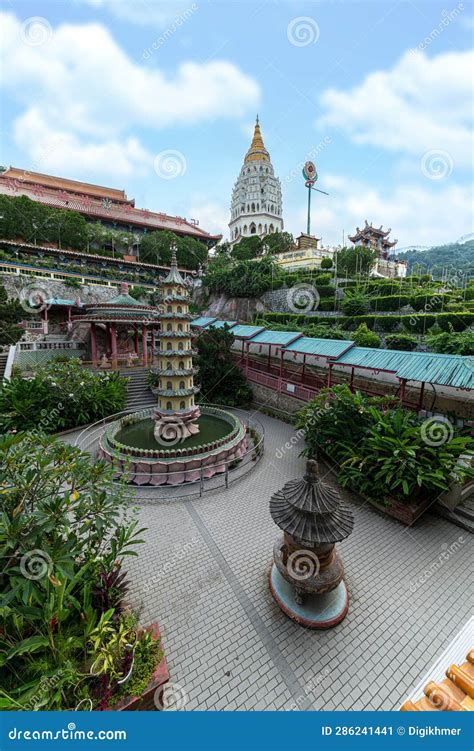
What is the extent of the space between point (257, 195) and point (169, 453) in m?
62.8

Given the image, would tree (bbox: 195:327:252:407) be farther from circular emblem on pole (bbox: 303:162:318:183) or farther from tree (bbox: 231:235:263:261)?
circular emblem on pole (bbox: 303:162:318:183)

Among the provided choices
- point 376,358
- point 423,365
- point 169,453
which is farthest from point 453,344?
point 169,453

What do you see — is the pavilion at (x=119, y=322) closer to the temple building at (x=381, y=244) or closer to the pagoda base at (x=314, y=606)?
the pagoda base at (x=314, y=606)

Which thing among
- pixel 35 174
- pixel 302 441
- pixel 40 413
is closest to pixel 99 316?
pixel 40 413

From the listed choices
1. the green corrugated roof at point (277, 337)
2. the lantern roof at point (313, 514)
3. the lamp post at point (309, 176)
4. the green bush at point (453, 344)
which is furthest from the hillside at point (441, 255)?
the lantern roof at point (313, 514)

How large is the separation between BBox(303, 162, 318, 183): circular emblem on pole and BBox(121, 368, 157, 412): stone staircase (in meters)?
41.6

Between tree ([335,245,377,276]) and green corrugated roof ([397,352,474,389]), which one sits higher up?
tree ([335,245,377,276])

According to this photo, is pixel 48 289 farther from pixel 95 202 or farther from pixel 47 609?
pixel 47 609

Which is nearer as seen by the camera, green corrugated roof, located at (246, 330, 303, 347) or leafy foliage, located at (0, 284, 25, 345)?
green corrugated roof, located at (246, 330, 303, 347)

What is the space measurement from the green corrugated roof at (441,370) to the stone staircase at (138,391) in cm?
1220

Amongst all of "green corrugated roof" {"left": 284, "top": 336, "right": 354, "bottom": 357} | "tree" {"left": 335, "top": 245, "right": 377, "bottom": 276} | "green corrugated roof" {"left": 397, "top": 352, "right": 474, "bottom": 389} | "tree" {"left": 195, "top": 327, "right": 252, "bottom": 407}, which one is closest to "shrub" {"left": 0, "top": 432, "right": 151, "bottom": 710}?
"green corrugated roof" {"left": 397, "top": 352, "right": 474, "bottom": 389}

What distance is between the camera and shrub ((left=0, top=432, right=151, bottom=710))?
3.32 metres

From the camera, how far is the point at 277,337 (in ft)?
48.3
